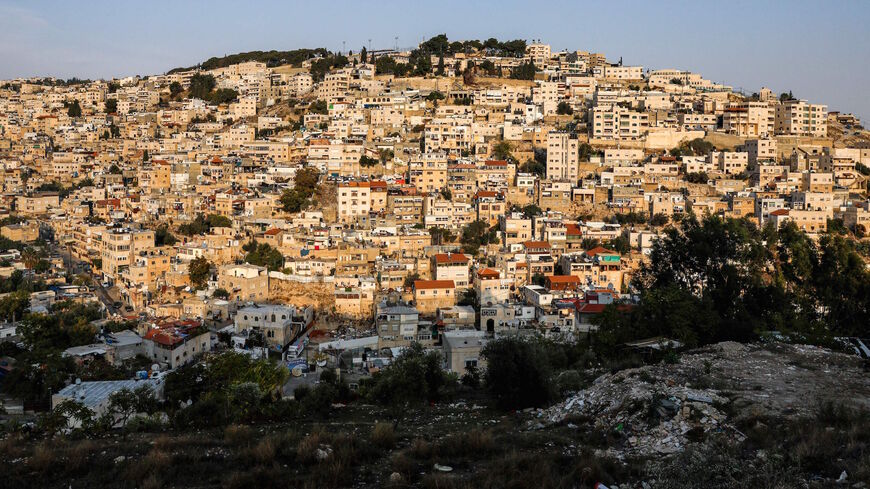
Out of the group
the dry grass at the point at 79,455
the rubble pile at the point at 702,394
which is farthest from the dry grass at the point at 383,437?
the dry grass at the point at 79,455

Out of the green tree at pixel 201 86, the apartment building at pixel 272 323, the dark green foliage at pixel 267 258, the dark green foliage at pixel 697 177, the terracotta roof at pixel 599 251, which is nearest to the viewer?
the apartment building at pixel 272 323

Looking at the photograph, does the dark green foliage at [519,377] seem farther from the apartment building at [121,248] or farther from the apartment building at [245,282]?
the apartment building at [121,248]

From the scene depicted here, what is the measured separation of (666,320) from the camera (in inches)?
424

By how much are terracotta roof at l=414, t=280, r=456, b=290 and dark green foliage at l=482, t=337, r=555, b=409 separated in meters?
11.1

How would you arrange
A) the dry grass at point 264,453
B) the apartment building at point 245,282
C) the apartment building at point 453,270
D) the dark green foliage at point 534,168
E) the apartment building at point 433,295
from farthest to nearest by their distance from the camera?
the dark green foliage at point 534,168 → the apartment building at point 453,270 → the apartment building at point 245,282 → the apartment building at point 433,295 → the dry grass at point 264,453

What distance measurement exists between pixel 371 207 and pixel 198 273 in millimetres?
7529

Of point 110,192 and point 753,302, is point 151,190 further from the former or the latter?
point 753,302

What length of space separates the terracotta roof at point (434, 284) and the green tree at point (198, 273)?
7.12 meters

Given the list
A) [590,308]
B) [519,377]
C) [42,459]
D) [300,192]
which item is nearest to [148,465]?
[42,459]

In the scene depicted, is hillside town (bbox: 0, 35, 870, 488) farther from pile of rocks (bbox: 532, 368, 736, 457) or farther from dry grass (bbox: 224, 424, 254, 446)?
dry grass (bbox: 224, 424, 254, 446)

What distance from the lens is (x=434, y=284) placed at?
2033 centimetres

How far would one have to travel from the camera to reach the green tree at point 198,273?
2220cm

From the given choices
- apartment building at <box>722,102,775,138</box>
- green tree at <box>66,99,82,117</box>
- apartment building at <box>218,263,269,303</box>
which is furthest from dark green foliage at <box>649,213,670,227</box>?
green tree at <box>66,99,82,117</box>

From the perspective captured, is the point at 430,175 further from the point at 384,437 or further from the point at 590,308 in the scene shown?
the point at 384,437
